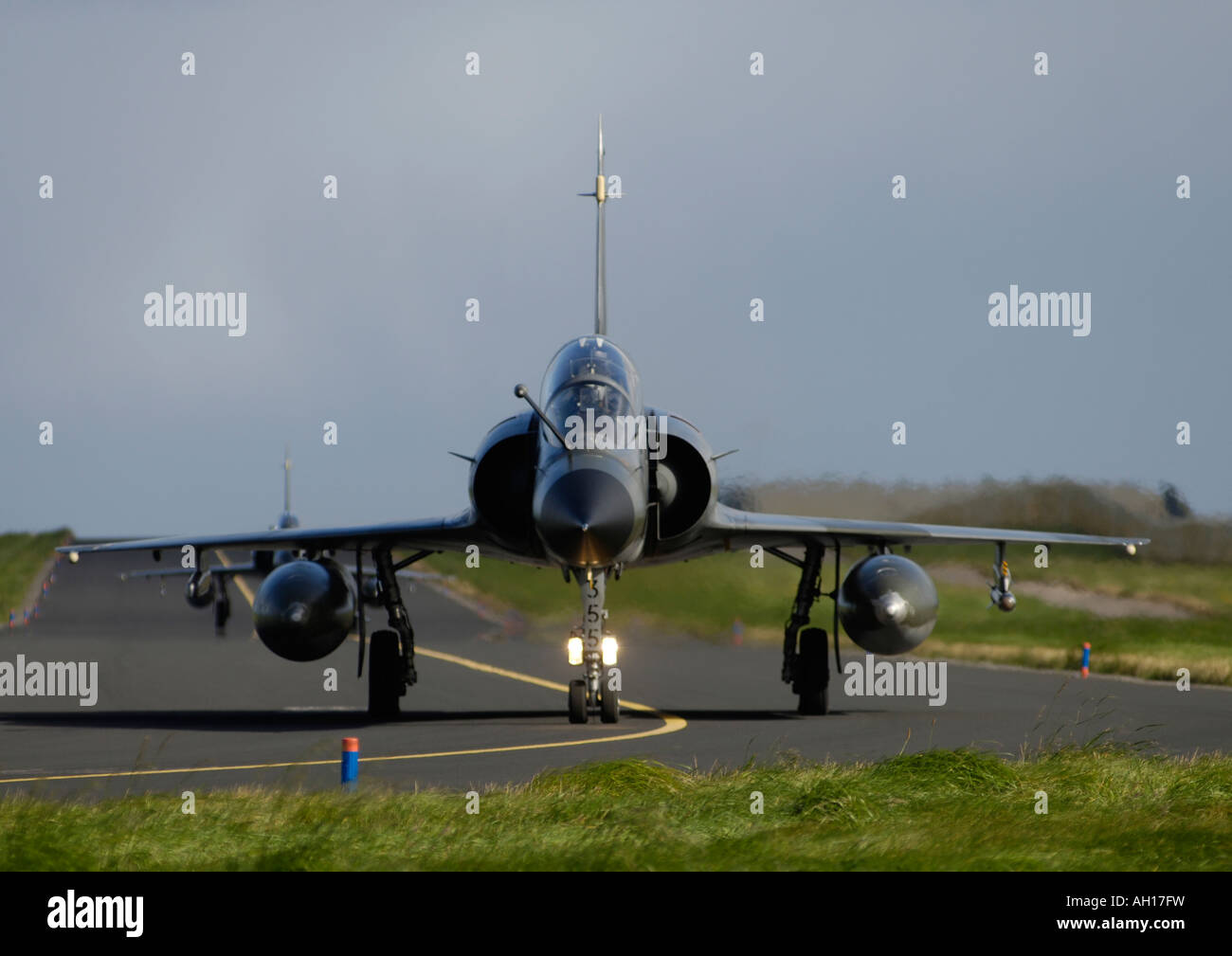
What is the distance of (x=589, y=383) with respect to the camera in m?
18.4

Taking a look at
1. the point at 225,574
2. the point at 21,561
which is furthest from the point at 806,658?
the point at 21,561

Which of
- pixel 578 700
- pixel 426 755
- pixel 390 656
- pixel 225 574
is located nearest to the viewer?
pixel 426 755

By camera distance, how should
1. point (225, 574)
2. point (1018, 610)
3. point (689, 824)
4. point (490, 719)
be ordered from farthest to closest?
point (225, 574) → point (1018, 610) → point (490, 719) → point (689, 824)

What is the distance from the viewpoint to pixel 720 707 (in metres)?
23.2

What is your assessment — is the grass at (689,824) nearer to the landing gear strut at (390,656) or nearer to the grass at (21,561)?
the landing gear strut at (390,656)

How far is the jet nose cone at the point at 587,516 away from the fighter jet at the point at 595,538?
0.06ft

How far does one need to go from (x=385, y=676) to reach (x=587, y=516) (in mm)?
5362

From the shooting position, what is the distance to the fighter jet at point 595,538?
57.6ft

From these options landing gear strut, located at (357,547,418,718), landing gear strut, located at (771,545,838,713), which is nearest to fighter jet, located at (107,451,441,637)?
landing gear strut, located at (357,547,418,718)

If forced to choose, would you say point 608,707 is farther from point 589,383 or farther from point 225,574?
point 225,574

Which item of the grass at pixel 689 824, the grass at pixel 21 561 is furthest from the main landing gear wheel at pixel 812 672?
the grass at pixel 21 561

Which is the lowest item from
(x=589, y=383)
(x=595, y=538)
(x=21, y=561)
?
(x=21, y=561)
